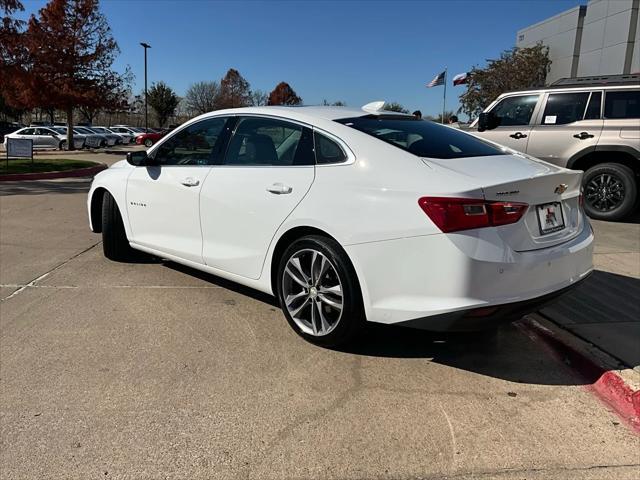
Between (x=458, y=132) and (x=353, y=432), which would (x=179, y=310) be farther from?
(x=458, y=132)

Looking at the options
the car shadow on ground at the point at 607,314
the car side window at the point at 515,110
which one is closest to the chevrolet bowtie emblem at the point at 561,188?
the car shadow on ground at the point at 607,314

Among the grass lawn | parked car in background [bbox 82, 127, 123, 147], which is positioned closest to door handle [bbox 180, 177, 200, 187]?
the grass lawn

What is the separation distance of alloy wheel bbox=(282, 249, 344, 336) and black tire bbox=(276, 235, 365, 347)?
0.09 feet

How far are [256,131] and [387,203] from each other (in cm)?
157

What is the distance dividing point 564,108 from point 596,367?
21.2 ft

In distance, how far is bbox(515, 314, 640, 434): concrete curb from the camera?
2.97 m

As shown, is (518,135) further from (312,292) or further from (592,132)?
(312,292)

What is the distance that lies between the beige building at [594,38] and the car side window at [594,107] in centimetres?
2038

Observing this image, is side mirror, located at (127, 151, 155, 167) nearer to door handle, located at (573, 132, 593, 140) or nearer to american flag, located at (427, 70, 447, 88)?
door handle, located at (573, 132, 593, 140)

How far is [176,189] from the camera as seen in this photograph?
4.58 meters

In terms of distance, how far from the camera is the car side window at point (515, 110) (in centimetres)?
895

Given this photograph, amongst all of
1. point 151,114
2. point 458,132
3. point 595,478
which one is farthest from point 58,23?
point 151,114

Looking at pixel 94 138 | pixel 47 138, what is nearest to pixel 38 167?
pixel 47 138

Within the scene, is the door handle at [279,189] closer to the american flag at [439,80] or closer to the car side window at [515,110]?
the car side window at [515,110]
